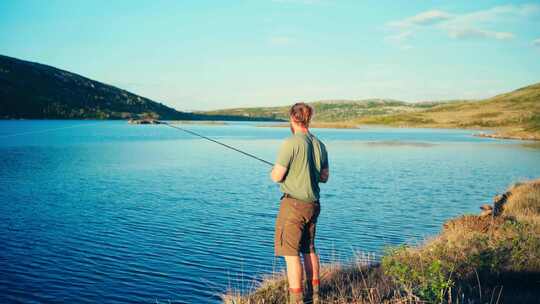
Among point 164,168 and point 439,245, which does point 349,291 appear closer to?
point 439,245

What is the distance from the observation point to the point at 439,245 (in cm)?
1048

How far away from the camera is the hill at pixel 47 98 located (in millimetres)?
147837

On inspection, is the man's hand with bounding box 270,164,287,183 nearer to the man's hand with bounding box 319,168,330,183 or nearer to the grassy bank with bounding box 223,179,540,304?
the man's hand with bounding box 319,168,330,183

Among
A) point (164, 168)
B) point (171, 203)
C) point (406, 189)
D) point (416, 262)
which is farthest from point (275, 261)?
point (164, 168)

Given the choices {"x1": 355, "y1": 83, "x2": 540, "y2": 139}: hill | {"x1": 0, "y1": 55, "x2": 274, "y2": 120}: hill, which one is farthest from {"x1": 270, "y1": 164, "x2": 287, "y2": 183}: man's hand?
{"x1": 0, "y1": 55, "x2": 274, "y2": 120}: hill

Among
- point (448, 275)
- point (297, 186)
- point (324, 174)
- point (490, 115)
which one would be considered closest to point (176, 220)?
point (448, 275)

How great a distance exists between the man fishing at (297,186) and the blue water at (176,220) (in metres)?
3.19

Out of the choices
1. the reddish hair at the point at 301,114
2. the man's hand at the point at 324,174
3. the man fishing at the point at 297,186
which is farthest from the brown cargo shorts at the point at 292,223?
the reddish hair at the point at 301,114

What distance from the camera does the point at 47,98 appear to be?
6452 inches

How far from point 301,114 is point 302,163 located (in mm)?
643

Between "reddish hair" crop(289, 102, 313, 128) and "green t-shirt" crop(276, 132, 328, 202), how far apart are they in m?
0.17

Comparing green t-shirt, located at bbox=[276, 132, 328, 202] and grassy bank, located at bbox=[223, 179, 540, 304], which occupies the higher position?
green t-shirt, located at bbox=[276, 132, 328, 202]

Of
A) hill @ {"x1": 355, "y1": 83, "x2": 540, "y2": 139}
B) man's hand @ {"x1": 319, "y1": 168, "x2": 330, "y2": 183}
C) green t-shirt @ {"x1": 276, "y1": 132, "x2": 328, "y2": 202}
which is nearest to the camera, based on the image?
green t-shirt @ {"x1": 276, "y1": 132, "x2": 328, "y2": 202}

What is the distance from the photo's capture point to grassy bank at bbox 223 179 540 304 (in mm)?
7035
